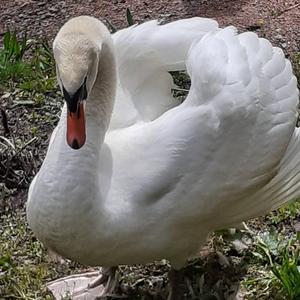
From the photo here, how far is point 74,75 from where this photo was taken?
259 cm

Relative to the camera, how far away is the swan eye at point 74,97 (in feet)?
8.57

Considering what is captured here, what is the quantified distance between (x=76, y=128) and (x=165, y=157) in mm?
311

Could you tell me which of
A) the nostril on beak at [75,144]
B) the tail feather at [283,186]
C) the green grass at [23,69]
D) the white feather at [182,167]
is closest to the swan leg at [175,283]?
the white feather at [182,167]

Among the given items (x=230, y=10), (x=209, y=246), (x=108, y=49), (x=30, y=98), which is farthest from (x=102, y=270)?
(x=230, y=10)

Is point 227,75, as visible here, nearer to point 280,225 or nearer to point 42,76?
point 280,225

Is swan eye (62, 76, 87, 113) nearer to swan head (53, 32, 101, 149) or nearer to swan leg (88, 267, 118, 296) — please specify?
swan head (53, 32, 101, 149)

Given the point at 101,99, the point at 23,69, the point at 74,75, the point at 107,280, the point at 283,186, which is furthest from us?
the point at 23,69

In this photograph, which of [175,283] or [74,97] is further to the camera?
[175,283]

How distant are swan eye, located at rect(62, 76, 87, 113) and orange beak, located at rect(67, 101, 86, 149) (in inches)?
0.5

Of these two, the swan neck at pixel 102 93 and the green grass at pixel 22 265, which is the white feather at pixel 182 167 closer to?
the swan neck at pixel 102 93

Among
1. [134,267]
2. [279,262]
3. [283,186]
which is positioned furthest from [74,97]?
[279,262]

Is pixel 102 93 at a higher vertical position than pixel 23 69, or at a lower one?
higher

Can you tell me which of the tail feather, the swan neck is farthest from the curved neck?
the tail feather

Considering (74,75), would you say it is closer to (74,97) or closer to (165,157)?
(74,97)
